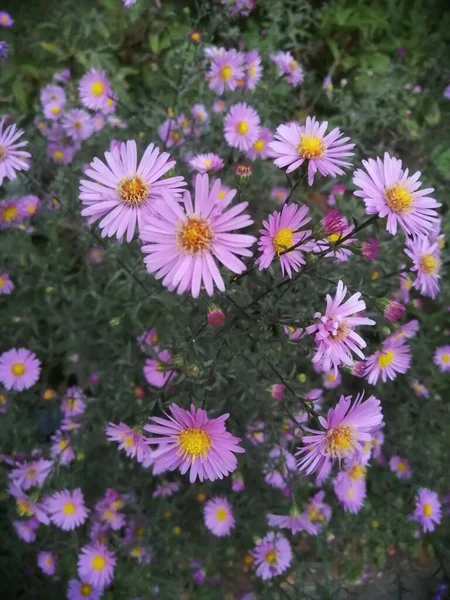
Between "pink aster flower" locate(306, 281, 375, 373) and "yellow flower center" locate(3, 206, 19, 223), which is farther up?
"yellow flower center" locate(3, 206, 19, 223)

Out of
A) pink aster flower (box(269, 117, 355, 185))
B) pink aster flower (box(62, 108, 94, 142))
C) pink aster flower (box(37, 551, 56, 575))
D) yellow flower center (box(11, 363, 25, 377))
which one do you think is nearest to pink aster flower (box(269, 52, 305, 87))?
pink aster flower (box(62, 108, 94, 142))

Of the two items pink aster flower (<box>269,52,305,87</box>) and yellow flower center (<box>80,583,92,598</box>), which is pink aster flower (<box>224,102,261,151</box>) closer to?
pink aster flower (<box>269,52,305,87</box>)

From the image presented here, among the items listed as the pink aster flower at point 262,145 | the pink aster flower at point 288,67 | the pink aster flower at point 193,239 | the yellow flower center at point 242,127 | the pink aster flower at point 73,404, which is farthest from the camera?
the pink aster flower at point 288,67

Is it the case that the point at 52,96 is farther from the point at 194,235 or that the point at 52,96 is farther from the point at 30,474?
the point at 194,235

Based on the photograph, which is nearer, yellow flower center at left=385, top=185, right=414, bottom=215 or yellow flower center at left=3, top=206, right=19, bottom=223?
yellow flower center at left=385, top=185, right=414, bottom=215

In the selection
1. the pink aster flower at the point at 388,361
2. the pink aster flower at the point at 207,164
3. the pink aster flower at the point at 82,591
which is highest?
the pink aster flower at the point at 207,164

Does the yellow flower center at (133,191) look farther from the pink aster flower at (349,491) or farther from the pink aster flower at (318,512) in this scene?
the pink aster flower at (318,512)

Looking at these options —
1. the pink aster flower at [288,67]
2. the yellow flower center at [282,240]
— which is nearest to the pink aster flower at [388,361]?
the yellow flower center at [282,240]
